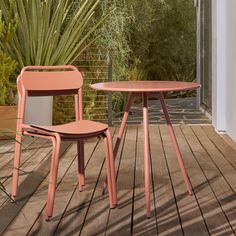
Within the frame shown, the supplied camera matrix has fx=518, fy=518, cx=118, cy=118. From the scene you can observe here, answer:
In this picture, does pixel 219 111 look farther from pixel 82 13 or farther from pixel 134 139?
pixel 82 13

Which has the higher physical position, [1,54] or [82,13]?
[82,13]

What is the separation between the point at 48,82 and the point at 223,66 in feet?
9.70

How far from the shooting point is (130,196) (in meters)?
2.86

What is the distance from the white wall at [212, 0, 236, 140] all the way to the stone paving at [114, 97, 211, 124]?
31.9 inches

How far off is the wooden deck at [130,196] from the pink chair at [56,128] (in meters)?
0.12

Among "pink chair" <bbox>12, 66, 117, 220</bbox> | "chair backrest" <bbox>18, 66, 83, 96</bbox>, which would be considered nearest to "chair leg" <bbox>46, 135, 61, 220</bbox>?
"pink chair" <bbox>12, 66, 117, 220</bbox>

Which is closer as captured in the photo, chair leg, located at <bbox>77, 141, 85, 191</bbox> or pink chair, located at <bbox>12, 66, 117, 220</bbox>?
pink chair, located at <bbox>12, 66, 117, 220</bbox>

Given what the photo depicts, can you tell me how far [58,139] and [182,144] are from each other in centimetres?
240

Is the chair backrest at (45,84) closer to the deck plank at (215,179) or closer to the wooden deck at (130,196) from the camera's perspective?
the wooden deck at (130,196)

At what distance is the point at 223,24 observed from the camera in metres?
5.29

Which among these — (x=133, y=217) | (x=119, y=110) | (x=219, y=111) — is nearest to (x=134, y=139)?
(x=219, y=111)

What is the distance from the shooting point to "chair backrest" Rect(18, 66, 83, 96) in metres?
2.69

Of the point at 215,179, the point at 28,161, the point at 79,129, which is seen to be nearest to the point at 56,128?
the point at 79,129

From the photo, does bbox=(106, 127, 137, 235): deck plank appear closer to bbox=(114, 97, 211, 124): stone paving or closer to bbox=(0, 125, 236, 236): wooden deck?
bbox=(0, 125, 236, 236): wooden deck
